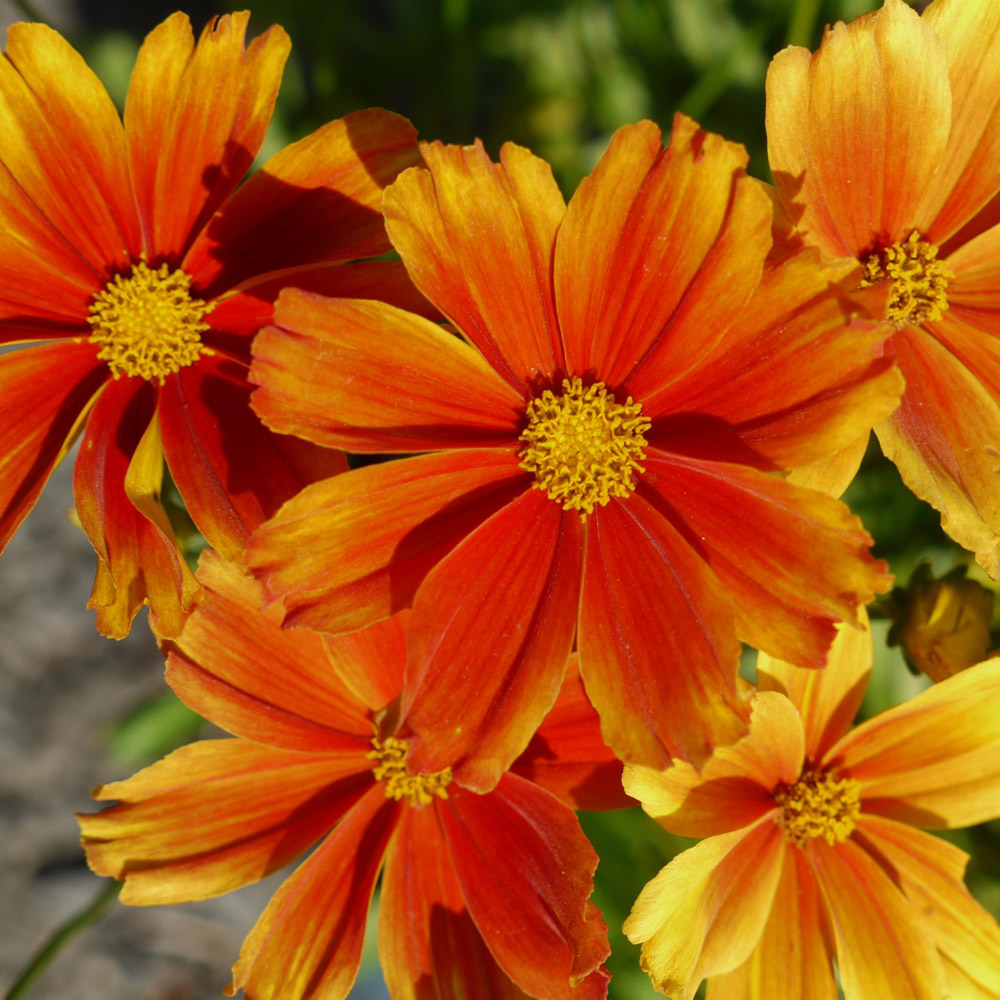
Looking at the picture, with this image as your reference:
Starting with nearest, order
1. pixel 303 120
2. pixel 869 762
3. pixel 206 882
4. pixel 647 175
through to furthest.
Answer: pixel 647 175 → pixel 206 882 → pixel 869 762 → pixel 303 120

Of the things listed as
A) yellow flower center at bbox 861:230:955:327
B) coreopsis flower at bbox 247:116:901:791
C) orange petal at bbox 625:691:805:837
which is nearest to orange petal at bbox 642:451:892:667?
coreopsis flower at bbox 247:116:901:791

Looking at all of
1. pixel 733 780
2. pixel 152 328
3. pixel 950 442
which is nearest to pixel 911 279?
pixel 950 442

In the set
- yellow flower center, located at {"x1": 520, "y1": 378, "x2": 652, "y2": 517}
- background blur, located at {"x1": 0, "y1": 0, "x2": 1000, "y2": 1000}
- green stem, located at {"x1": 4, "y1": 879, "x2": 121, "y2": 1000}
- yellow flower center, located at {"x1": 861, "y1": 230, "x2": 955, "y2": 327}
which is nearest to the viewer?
yellow flower center, located at {"x1": 520, "y1": 378, "x2": 652, "y2": 517}

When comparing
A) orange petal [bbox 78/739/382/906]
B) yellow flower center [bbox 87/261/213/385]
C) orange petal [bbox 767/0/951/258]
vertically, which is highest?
orange petal [bbox 767/0/951/258]

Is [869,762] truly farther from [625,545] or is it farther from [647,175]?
[647,175]

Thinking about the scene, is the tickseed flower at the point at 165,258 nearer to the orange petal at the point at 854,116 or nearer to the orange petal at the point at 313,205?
the orange petal at the point at 313,205

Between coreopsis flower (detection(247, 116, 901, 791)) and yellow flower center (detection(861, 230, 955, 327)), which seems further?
yellow flower center (detection(861, 230, 955, 327))

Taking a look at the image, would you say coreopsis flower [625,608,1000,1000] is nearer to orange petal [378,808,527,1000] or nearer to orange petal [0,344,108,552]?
orange petal [378,808,527,1000]

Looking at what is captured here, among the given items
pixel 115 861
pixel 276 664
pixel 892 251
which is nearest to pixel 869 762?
pixel 892 251
